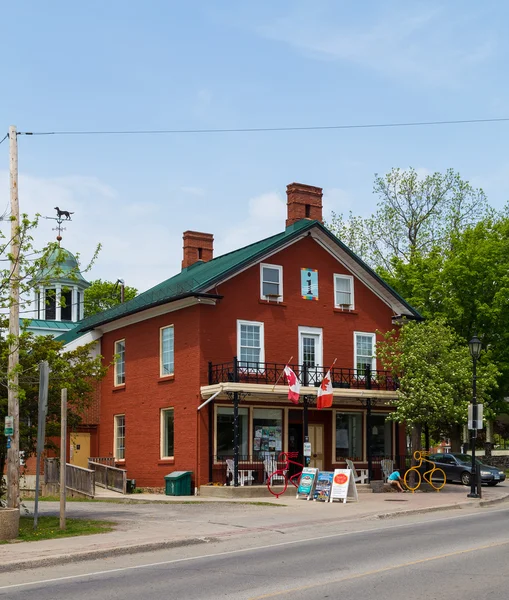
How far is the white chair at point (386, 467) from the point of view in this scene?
32.8m

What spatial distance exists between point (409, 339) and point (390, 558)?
63.1ft

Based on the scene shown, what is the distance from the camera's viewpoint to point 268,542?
647 inches

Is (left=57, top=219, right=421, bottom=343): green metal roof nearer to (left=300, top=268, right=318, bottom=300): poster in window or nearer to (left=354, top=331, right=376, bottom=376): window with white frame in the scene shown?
(left=300, top=268, right=318, bottom=300): poster in window

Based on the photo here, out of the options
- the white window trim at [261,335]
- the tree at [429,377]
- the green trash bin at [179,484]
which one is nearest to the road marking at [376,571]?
the tree at [429,377]

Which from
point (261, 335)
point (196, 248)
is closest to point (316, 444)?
point (261, 335)

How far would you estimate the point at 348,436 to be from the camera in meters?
33.6

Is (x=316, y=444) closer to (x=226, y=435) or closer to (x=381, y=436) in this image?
(x=381, y=436)

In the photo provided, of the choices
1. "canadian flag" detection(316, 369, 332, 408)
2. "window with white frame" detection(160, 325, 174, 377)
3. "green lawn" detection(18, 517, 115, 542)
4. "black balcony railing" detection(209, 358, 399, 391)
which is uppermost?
"window with white frame" detection(160, 325, 174, 377)

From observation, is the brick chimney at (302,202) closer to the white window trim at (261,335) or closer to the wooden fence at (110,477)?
the white window trim at (261,335)

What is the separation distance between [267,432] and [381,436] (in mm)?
5689

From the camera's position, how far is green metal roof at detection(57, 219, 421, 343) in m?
30.8

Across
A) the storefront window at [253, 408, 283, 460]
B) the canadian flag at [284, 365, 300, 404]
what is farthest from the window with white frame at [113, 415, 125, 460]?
the canadian flag at [284, 365, 300, 404]

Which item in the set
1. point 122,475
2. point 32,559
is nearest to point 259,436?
point 122,475

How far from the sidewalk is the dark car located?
3.46m
